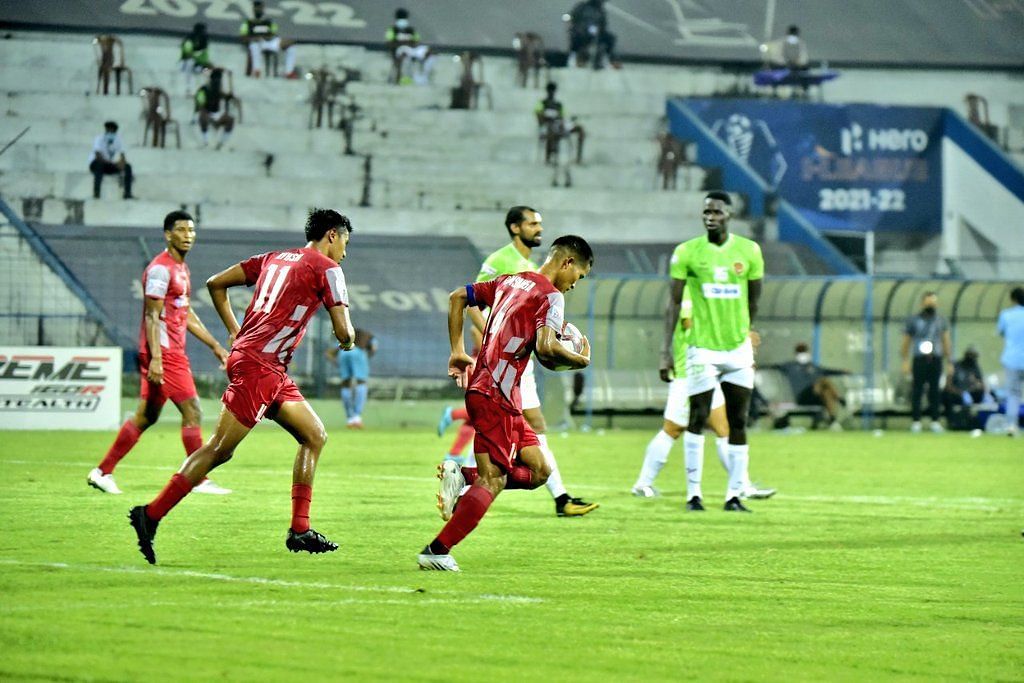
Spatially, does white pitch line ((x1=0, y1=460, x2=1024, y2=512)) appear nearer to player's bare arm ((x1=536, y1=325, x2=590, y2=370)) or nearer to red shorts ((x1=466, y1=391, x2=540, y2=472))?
red shorts ((x1=466, y1=391, x2=540, y2=472))

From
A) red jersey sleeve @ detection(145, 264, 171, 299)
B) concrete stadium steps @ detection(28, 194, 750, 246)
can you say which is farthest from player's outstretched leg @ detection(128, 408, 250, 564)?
concrete stadium steps @ detection(28, 194, 750, 246)

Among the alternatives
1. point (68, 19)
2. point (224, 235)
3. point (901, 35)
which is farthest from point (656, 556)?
point (901, 35)

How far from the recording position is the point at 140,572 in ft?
28.5

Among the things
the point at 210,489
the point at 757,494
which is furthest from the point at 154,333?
the point at 757,494

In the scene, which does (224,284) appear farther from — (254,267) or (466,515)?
(466,515)

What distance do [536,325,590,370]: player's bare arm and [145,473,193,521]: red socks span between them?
204cm

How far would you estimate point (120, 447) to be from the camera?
14.0 meters

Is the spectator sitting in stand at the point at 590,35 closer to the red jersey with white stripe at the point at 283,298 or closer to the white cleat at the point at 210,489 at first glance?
the white cleat at the point at 210,489

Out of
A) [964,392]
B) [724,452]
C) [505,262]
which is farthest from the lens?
[964,392]

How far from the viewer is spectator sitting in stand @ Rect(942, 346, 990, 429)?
30672mm

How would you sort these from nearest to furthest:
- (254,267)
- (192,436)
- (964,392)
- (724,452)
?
(254,267) → (192,436) → (724,452) → (964,392)

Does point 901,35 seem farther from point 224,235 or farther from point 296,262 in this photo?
point 296,262

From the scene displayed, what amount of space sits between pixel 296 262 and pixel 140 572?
1904 millimetres

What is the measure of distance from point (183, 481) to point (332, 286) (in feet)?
4.29
